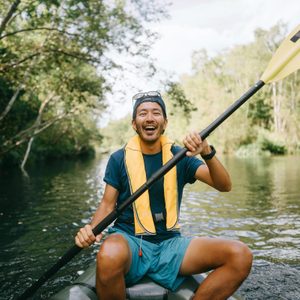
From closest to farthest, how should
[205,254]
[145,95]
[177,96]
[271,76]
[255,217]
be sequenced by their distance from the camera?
[205,254] → [271,76] → [145,95] → [255,217] → [177,96]

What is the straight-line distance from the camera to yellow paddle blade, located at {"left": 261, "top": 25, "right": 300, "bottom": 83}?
10.1 ft

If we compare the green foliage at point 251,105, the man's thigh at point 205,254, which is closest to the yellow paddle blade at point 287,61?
the man's thigh at point 205,254

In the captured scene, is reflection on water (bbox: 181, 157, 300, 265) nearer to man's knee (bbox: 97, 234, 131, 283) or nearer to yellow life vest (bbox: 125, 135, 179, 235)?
yellow life vest (bbox: 125, 135, 179, 235)

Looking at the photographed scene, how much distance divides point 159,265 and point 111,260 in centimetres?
44

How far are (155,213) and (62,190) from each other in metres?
11.1

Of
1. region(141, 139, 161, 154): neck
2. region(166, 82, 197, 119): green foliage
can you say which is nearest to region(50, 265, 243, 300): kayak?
region(141, 139, 161, 154): neck

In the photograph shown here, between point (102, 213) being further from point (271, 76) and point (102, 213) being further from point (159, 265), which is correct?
point (271, 76)

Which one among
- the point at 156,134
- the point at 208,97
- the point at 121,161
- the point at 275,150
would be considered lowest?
the point at 275,150

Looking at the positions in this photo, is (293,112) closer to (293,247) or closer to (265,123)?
(265,123)

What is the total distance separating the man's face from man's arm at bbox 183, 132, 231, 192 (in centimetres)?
46

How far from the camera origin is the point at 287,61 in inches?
123

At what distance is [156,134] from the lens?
3.11m

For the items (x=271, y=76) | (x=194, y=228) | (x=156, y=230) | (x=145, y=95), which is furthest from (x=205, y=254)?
(x=194, y=228)

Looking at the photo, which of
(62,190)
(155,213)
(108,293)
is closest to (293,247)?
(155,213)
